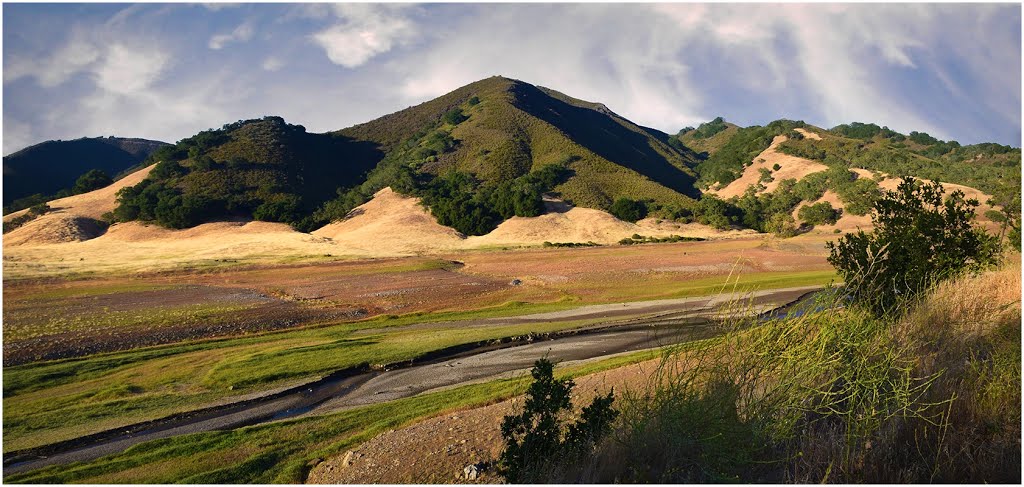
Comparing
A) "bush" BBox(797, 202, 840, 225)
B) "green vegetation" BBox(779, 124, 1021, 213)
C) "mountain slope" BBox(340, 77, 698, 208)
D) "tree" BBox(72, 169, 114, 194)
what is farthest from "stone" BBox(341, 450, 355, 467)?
"tree" BBox(72, 169, 114, 194)

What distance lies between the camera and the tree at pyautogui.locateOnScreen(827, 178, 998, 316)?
14297mm

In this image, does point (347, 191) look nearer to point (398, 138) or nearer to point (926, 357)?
point (398, 138)

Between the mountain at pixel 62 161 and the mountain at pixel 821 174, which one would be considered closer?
the mountain at pixel 821 174

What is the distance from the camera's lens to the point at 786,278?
120 ft

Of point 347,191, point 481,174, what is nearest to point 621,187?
point 481,174

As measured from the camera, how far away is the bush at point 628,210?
8089 centimetres

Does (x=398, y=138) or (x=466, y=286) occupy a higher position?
(x=398, y=138)

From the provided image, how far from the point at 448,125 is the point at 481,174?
35878 millimetres

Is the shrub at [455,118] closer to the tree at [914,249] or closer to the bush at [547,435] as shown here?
the tree at [914,249]

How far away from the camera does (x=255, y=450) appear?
12227 millimetres

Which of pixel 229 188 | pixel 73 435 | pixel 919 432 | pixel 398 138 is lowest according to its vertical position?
pixel 73 435

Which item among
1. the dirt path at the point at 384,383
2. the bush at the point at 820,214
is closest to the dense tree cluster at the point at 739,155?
the bush at the point at 820,214

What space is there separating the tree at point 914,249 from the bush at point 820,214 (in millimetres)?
66603

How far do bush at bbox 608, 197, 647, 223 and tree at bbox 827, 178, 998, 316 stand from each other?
64856 mm
